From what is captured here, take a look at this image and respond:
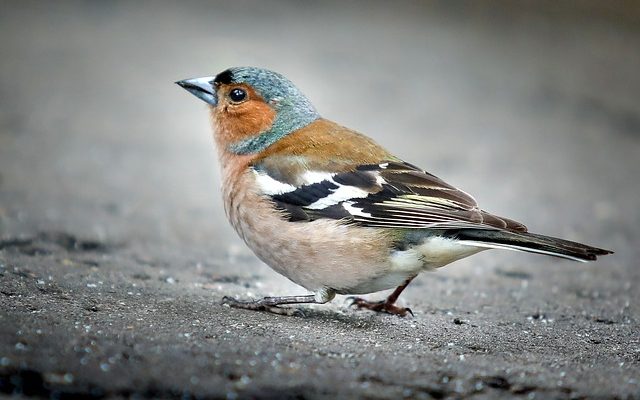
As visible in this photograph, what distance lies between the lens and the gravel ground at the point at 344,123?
3707 millimetres

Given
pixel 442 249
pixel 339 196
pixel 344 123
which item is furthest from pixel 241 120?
pixel 344 123

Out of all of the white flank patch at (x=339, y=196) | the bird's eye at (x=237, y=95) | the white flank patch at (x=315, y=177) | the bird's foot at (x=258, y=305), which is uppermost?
the bird's eye at (x=237, y=95)

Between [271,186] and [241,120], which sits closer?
[271,186]

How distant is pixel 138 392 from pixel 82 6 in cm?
1116

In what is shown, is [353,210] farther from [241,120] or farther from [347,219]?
[241,120]

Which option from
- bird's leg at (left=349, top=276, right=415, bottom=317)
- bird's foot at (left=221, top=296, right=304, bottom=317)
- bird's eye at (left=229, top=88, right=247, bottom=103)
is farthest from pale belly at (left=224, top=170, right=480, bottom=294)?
bird's eye at (left=229, top=88, right=247, bottom=103)

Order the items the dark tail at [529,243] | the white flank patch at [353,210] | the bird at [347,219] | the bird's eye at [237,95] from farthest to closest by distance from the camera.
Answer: the bird's eye at [237,95] < the white flank patch at [353,210] < the bird at [347,219] < the dark tail at [529,243]

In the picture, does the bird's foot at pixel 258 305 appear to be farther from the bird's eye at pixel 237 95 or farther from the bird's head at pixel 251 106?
the bird's eye at pixel 237 95

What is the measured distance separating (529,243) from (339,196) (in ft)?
→ 3.56

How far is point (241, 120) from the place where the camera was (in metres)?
5.44

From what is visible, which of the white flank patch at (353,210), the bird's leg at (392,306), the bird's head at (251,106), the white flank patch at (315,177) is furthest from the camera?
the bird's head at (251,106)

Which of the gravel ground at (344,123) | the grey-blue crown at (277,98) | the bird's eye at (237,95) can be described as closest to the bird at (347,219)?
the grey-blue crown at (277,98)

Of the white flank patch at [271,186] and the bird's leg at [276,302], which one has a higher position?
the white flank patch at [271,186]

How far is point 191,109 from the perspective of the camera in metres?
10.3
